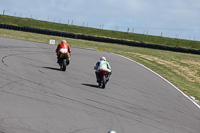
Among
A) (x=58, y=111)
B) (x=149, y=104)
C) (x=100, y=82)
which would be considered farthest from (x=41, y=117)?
(x=100, y=82)

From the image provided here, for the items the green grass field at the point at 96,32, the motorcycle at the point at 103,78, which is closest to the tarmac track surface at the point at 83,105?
the motorcycle at the point at 103,78

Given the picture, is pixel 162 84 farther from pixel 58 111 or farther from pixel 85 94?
pixel 58 111

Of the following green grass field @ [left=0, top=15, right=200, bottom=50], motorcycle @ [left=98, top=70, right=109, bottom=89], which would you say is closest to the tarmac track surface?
motorcycle @ [left=98, top=70, right=109, bottom=89]

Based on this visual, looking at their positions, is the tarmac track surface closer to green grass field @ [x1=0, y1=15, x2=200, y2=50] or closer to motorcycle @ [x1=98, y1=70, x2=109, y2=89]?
motorcycle @ [x1=98, y1=70, x2=109, y2=89]

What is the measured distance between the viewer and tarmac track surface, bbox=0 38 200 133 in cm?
871

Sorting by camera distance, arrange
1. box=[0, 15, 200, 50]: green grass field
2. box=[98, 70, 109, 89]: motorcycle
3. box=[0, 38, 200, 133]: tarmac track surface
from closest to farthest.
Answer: box=[0, 38, 200, 133]: tarmac track surface → box=[98, 70, 109, 89]: motorcycle → box=[0, 15, 200, 50]: green grass field

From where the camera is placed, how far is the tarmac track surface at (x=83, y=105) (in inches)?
343

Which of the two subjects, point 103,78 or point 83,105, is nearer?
point 83,105

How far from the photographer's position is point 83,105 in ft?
36.3

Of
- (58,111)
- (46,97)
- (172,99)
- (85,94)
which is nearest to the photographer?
(58,111)

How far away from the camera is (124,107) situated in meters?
11.8

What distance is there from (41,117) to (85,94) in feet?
13.5

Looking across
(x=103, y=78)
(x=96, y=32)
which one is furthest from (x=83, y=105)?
(x=96, y=32)

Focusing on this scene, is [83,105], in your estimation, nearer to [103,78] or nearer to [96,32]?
[103,78]
